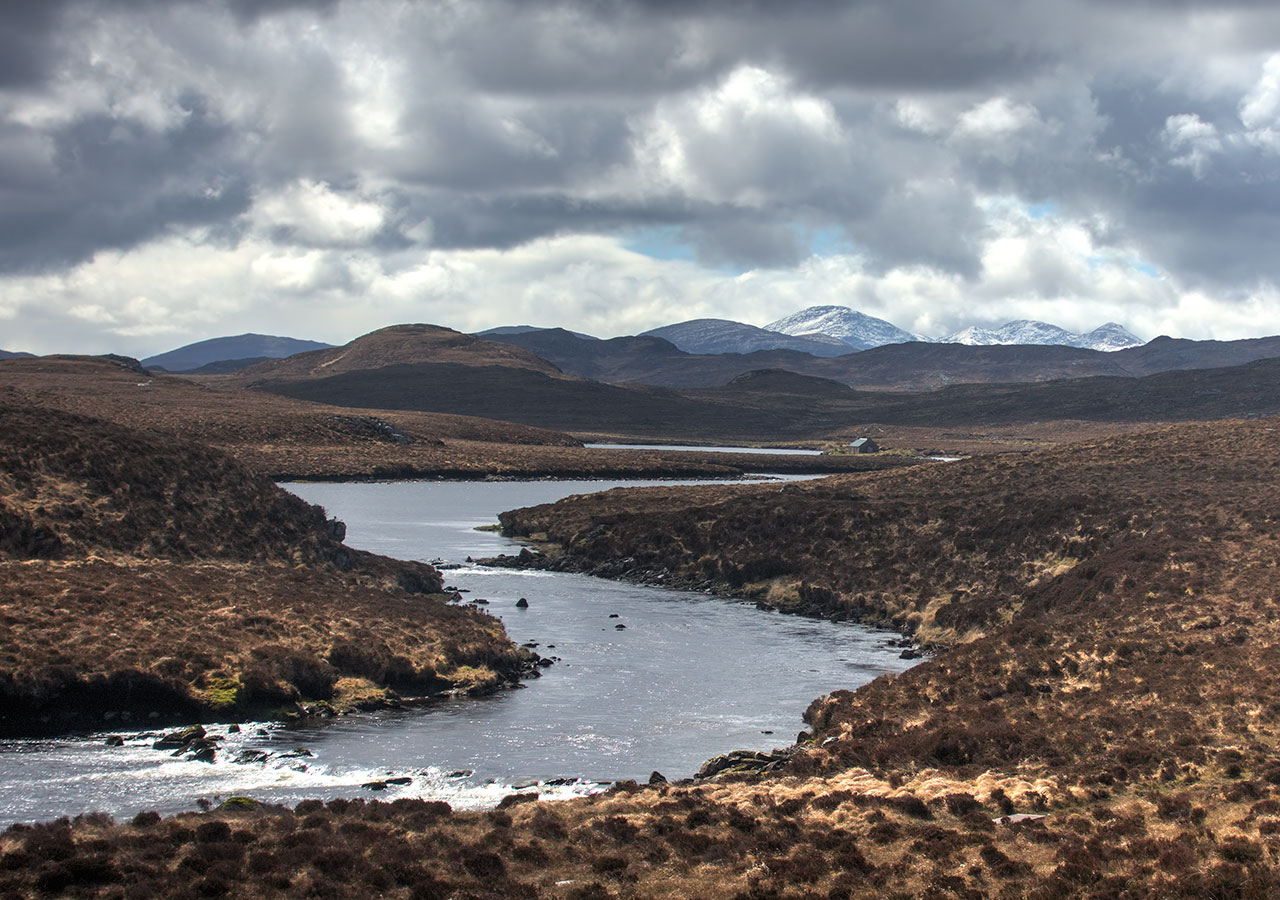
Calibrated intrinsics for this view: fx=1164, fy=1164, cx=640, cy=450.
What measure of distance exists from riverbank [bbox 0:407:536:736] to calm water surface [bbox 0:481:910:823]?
2.16 meters

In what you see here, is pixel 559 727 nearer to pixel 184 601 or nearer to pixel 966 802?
pixel 966 802

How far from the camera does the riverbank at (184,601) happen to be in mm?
38938

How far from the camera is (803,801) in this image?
29078mm

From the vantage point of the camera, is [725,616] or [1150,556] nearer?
[1150,556]

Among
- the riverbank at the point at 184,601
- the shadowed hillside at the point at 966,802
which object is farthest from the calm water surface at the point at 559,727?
the shadowed hillside at the point at 966,802

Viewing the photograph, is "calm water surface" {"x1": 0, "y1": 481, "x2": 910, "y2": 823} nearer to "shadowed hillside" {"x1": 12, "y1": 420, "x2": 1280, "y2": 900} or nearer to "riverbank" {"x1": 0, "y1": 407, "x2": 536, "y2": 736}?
"riverbank" {"x1": 0, "y1": 407, "x2": 536, "y2": 736}

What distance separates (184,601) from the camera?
46.9 meters

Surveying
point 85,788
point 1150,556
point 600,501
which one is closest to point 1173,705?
point 1150,556

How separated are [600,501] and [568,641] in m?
47.7

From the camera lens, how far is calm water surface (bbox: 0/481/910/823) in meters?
32.4

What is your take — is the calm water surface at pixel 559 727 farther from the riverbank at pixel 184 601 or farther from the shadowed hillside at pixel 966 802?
the shadowed hillside at pixel 966 802

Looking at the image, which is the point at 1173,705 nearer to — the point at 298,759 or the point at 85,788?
the point at 298,759

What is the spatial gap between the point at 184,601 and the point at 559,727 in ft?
56.8

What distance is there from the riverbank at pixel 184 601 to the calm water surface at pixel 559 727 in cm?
216
